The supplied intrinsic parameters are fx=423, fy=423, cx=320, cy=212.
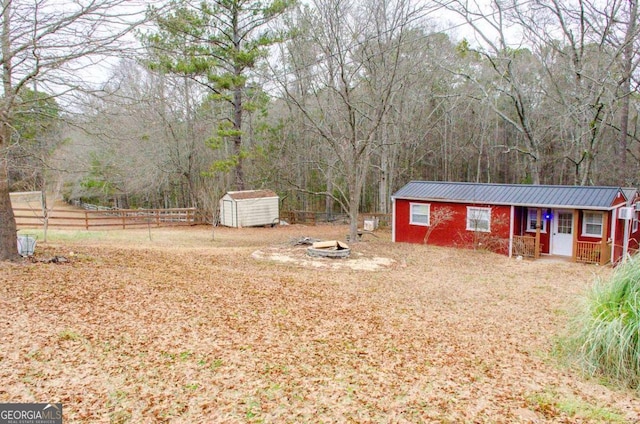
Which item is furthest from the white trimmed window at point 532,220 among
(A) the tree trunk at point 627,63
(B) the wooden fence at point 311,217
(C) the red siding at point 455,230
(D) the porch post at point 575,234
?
(B) the wooden fence at point 311,217

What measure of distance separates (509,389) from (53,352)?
4.58 meters

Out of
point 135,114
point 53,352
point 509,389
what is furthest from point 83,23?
point 509,389

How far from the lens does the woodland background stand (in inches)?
292

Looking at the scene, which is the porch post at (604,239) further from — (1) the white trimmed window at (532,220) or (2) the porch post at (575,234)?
(1) the white trimmed window at (532,220)

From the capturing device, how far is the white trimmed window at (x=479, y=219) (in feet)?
47.2

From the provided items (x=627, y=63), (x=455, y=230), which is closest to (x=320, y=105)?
(x=455, y=230)

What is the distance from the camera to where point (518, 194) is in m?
14.1

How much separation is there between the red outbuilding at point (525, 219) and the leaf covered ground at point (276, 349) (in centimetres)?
492

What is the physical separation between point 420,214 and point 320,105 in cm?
548

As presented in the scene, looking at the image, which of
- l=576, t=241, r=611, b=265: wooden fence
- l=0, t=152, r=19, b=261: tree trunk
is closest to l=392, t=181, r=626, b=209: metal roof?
l=576, t=241, r=611, b=265: wooden fence

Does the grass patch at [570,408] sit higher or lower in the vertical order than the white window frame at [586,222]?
A: lower

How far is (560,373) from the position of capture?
4.62m

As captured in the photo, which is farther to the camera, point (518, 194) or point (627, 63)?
point (627, 63)

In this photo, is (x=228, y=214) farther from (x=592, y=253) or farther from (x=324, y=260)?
(x=592, y=253)
